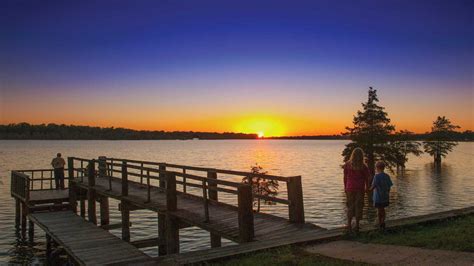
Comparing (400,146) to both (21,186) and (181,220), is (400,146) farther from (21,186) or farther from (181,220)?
(181,220)

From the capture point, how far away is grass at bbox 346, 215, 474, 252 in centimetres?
882

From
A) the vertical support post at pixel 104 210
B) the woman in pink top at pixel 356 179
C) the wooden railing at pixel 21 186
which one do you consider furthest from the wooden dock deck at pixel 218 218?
the wooden railing at pixel 21 186

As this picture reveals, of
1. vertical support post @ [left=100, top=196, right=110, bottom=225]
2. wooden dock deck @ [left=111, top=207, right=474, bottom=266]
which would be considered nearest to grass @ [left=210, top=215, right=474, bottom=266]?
wooden dock deck @ [left=111, top=207, right=474, bottom=266]

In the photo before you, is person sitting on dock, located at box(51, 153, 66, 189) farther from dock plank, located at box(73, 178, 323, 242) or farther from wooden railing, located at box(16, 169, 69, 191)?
dock plank, located at box(73, 178, 323, 242)

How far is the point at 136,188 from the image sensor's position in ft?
69.4

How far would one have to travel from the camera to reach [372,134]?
187ft

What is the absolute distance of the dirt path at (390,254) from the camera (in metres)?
7.74

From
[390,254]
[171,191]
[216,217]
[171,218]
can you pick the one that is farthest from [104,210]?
[390,254]

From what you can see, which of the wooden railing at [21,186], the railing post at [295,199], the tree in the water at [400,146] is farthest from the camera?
the tree in the water at [400,146]

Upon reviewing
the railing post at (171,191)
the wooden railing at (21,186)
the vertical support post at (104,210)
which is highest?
the railing post at (171,191)

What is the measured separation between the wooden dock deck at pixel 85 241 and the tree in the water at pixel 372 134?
4111cm

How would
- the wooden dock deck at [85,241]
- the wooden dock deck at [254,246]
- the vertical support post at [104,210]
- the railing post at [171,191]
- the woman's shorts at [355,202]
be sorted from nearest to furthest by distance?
the wooden dock deck at [254,246] → the woman's shorts at [355,202] → the wooden dock deck at [85,241] → the railing post at [171,191] → the vertical support post at [104,210]

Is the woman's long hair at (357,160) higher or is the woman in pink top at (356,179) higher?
the woman's long hair at (357,160)

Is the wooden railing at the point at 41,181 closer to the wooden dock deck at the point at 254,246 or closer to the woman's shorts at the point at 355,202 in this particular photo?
the wooden dock deck at the point at 254,246
